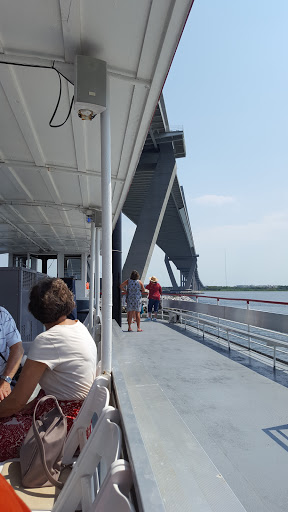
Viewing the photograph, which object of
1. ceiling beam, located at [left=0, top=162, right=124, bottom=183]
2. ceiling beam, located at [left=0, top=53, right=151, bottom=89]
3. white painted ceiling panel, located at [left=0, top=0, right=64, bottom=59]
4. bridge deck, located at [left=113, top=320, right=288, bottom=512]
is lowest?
bridge deck, located at [left=113, top=320, right=288, bottom=512]

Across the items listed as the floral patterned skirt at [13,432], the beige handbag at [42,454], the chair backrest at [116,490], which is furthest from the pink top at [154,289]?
the chair backrest at [116,490]

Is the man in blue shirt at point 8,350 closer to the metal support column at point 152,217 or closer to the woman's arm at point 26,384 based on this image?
the woman's arm at point 26,384

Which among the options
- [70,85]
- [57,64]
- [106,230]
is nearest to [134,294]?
[106,230]

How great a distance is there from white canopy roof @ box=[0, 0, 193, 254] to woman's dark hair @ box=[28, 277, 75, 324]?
1.49 meters

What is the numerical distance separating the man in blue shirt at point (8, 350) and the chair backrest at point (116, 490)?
1.88m

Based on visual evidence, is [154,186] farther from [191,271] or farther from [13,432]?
[191,271]

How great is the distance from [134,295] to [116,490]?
7584mm

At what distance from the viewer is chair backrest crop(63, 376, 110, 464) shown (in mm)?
1651

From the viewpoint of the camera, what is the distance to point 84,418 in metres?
1.75

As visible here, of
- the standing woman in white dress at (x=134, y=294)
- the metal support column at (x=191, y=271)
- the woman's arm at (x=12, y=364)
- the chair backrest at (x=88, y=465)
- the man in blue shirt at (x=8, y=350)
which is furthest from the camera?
the metal support column at (x=191, y=271)

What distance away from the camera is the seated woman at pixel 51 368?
1889mm

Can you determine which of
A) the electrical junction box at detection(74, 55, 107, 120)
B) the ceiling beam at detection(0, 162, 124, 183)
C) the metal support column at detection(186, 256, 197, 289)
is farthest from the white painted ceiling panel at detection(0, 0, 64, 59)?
the metal support column at detection(186, 256, 197, 289)

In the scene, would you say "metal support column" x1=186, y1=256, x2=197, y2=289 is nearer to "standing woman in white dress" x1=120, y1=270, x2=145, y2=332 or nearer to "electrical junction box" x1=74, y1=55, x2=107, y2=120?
"standing woman in white dress" x1=120, y1=270, x2=145, y2=332

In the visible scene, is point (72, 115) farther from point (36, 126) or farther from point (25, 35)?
point (25, 35)
